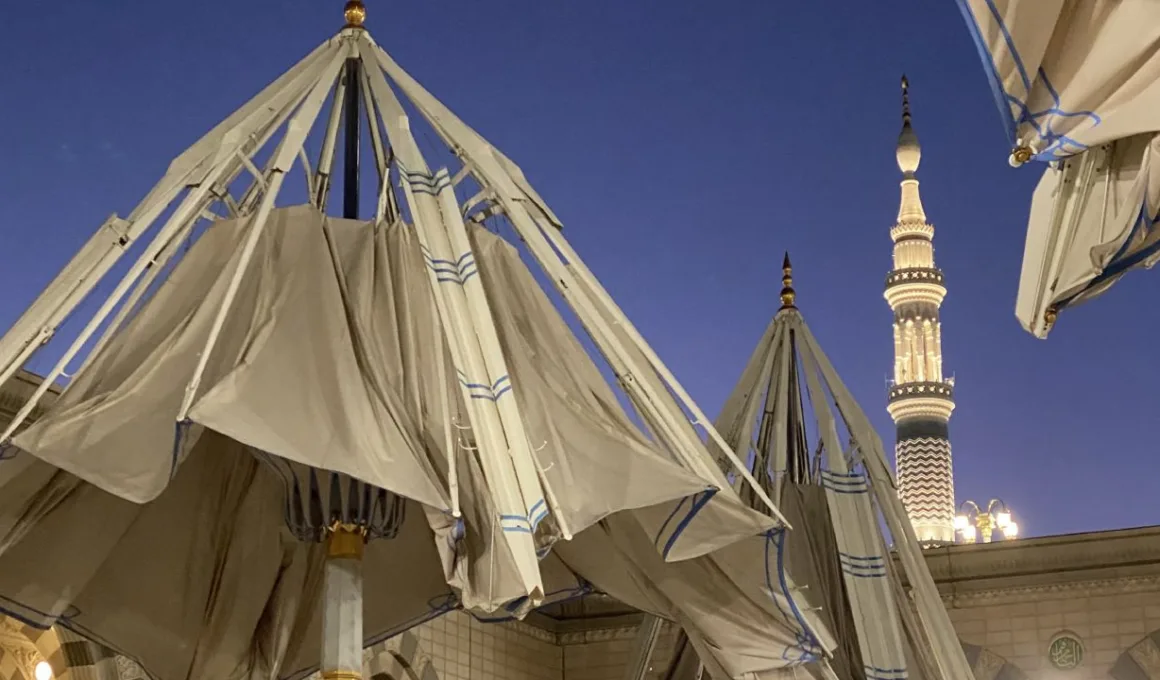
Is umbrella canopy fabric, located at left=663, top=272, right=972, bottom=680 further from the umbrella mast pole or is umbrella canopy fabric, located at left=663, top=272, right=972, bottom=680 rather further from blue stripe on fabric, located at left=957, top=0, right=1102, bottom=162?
blue stripe on fabric, located at left=957, top=0, right=1102, bottom=162

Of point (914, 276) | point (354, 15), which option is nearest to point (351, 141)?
point (354, 15)

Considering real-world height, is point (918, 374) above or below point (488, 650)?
above

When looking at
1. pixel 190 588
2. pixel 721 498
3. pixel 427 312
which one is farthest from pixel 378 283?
pixel 190 588

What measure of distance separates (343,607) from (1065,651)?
6.55 metres

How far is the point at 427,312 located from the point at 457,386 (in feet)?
0.98

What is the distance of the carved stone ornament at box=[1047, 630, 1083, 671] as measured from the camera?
380 inches

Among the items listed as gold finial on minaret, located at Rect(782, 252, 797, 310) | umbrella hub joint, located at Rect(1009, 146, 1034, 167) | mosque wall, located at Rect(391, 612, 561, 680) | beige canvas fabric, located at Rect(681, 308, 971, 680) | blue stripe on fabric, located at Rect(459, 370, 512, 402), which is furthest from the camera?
mosque wall, located at Rect(391, 612, 561, 680)

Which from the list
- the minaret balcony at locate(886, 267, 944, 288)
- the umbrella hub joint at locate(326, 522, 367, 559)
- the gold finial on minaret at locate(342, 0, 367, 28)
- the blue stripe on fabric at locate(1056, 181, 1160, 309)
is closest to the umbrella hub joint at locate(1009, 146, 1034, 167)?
the blue stripe on fabric at locate(1056, 181, 1160, 309)

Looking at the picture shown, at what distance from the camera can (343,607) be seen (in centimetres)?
427

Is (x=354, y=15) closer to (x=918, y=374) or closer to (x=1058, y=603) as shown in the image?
(x=1058, y=603)

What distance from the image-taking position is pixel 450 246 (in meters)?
4.45

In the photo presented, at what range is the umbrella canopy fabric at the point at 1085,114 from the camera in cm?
263

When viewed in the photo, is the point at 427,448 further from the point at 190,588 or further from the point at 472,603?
the point at 190,588

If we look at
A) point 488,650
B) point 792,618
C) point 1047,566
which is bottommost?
point 792,618
